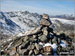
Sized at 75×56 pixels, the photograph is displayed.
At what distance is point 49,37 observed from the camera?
2333 cm

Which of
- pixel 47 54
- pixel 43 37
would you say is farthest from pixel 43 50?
pixel 43 37

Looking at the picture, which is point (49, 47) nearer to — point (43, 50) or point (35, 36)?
point (43, 50)

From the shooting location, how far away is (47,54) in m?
20.7

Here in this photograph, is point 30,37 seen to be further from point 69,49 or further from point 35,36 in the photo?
point 69,49

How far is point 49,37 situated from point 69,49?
305cm

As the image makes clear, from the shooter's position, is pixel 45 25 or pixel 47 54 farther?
pixel 45 25

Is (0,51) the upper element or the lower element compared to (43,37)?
lower

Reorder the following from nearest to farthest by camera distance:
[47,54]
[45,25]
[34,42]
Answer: [47,54] → [34,42] → [45,25]

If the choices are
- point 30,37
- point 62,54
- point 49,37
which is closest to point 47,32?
point 49,37

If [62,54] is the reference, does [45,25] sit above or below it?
above

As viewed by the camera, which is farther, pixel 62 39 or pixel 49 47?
pixel 62 39

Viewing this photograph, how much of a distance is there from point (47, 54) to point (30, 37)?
4.13 metres

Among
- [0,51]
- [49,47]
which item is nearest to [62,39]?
[49,47]

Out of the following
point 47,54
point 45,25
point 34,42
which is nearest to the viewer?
point 47,54
